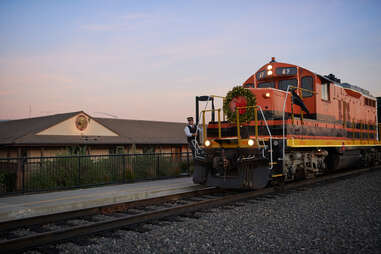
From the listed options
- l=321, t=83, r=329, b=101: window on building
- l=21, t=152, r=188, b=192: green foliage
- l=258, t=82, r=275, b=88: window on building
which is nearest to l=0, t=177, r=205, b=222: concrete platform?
l=21, t=152, r=188, b=192: green foliage

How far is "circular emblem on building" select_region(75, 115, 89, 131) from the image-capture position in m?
23.8

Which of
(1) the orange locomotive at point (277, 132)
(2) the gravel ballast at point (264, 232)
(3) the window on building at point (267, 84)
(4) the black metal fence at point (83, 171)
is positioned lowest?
(2) the gravel ballast at point (264, 232)

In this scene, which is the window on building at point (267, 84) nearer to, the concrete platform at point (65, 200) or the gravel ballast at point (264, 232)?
the concrete platform at point (65, 200)

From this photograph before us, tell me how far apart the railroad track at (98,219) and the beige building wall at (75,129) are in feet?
53.9

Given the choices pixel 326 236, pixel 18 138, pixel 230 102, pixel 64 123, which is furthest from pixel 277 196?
pixel 64 123

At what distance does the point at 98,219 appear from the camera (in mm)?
6016

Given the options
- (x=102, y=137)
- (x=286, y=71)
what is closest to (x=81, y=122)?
(x=102, y=137)

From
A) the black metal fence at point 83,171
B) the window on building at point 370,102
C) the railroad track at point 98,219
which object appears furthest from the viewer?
the window on building at point 370,102

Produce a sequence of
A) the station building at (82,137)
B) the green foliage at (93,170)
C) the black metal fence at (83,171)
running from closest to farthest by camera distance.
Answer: the black metal fence at (83,171) < the green foliage at (93,170) < the station building at (82,137)

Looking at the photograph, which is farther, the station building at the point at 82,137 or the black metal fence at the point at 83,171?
the station building at the point at 82,137

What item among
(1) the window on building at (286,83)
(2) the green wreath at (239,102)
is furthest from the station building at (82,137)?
(1) the window on building at (286,83)

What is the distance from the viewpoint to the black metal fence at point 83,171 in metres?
9.36

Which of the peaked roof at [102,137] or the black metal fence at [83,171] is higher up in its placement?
the peaked roof at [102,137]

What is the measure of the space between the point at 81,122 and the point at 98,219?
19.1 meters
